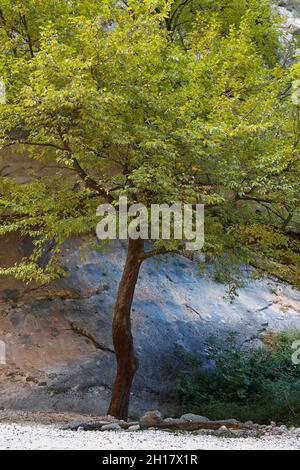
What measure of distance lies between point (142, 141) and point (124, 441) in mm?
4661

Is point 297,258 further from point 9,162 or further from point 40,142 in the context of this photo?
point 9,162

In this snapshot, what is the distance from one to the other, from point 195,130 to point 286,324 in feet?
32.6

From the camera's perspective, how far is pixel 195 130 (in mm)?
10609

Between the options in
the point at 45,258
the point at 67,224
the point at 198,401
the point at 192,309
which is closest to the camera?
the point at 67,224

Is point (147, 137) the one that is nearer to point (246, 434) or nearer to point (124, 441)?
point (124, 441)

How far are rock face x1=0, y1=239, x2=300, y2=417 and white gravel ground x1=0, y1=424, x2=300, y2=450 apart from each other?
509 cm

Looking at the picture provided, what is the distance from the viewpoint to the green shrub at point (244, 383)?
44.4 feet

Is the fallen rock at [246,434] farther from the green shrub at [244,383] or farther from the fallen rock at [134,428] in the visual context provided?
the green shrub at [244,383]

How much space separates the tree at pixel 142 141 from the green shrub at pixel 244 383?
2627 millimetres

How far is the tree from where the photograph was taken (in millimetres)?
10203

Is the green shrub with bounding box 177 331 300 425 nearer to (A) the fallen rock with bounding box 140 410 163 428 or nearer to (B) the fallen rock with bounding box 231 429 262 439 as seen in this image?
(B) the fallen rock with bounding box 231 429 262 439

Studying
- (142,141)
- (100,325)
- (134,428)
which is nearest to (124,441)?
(134,428)

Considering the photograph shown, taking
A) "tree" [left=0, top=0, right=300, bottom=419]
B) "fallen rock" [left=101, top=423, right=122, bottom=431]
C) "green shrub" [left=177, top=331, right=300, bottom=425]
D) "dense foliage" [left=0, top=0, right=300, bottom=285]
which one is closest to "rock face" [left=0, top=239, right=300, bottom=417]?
"green shrub" [left=177, top=331, right=300, bottom=425]
